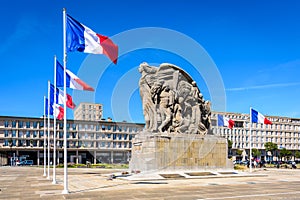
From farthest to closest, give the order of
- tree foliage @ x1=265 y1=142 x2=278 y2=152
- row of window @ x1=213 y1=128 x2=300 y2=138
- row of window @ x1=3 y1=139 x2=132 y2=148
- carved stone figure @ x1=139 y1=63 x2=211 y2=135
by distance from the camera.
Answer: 1. row of window @ x1=213 y1=128 x2=300 y2=138
2. tree foliage @ x1=265 y1=142 x2=278 y2=152
3. row of window @ x1=3 y1=139 x2=132 y2=148
4. carved stone figure @ x1=139 y1=63 x2=211 y2=135

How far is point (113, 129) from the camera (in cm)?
9688

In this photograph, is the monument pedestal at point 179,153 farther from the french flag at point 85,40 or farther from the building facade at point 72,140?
the building facade at point 72,140

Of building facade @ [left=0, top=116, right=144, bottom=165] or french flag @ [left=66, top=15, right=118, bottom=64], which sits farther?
building facade @ [left=0, top=116, right=144, bottom=165]

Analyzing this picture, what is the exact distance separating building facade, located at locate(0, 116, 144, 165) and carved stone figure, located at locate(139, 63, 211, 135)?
5423 centimetres

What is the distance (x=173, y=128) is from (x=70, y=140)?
70764mm

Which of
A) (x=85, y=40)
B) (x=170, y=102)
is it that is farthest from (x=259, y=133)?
(x=85, y=40)

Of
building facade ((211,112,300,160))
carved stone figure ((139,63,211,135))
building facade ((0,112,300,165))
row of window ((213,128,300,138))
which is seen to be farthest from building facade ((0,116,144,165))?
carved stone figure ((139,63,211,135))

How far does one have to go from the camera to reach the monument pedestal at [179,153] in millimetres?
32156

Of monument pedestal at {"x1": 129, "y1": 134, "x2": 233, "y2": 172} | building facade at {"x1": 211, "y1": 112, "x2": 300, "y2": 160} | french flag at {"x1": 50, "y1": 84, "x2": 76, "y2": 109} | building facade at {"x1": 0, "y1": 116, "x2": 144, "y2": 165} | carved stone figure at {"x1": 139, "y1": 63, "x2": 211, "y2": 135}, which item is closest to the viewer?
french flag at {"x1": 50, "y1": 84, "x2": 76, "y2": 109}

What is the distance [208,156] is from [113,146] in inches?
2551

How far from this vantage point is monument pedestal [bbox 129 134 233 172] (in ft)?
105

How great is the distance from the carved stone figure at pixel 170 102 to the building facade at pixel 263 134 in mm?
88756

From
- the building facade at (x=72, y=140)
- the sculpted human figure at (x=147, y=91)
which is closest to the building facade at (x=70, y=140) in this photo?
the building facade at (x=72, y=140)

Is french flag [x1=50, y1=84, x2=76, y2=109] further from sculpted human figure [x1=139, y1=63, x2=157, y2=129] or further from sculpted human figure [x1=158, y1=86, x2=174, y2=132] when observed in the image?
sculpted human figure [x1=158, y1=86, x2=174, y2=132]
